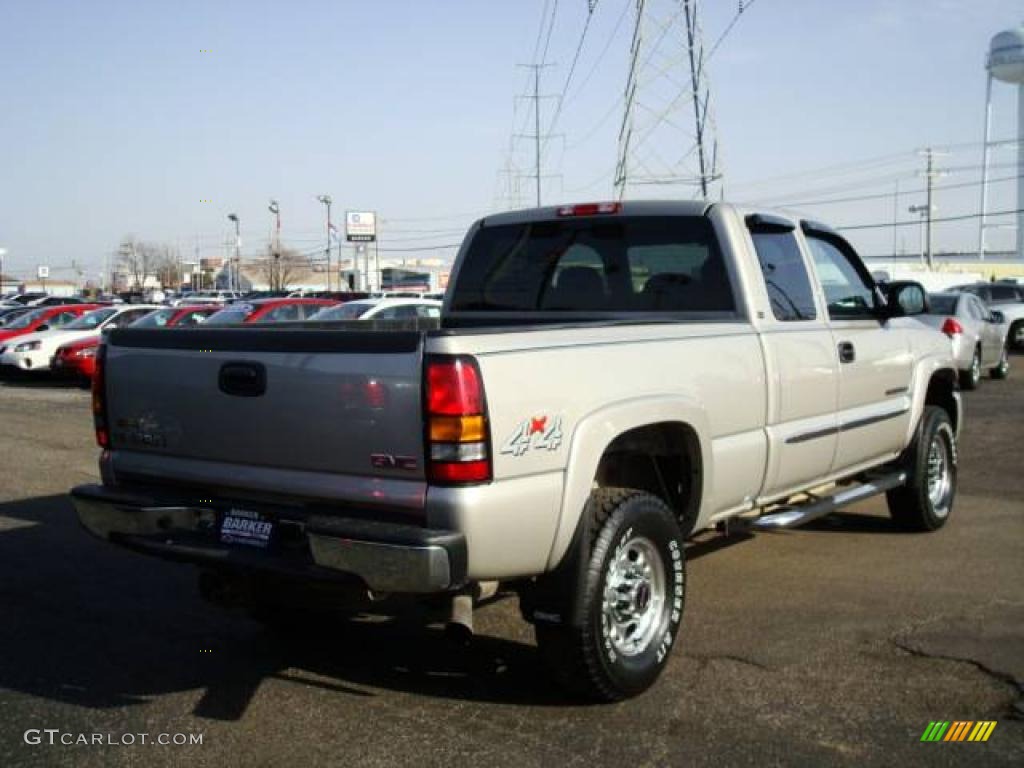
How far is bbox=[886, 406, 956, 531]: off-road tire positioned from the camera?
687cm

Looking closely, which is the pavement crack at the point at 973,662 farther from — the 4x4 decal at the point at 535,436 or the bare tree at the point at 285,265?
the bare tree at the point at 285,265

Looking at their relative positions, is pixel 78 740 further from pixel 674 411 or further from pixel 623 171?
pixel 623 171

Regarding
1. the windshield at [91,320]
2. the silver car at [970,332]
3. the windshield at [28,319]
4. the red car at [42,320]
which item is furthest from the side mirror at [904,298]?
the windshield at [28,319]

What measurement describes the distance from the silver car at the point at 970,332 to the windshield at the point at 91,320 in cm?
1656

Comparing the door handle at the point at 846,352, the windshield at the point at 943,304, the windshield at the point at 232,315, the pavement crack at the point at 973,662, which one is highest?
the door handle at the point at 846,352

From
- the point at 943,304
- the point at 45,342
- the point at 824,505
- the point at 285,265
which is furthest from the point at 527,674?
the point at 285,265

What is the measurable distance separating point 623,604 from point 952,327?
13752 mm

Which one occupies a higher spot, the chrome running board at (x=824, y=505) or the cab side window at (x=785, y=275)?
the cab side window at (x=785, y=275)

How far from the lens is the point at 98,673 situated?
15.1 feet

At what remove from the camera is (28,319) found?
25.1 metres

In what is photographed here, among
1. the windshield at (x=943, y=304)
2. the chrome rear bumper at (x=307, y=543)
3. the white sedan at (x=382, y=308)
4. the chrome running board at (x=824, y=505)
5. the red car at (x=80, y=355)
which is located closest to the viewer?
the chrome rear bumper at (x=307, y=543)

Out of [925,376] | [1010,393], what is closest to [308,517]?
[925,376]

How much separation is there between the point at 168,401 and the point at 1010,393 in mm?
15317

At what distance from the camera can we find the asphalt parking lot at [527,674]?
3.81m
